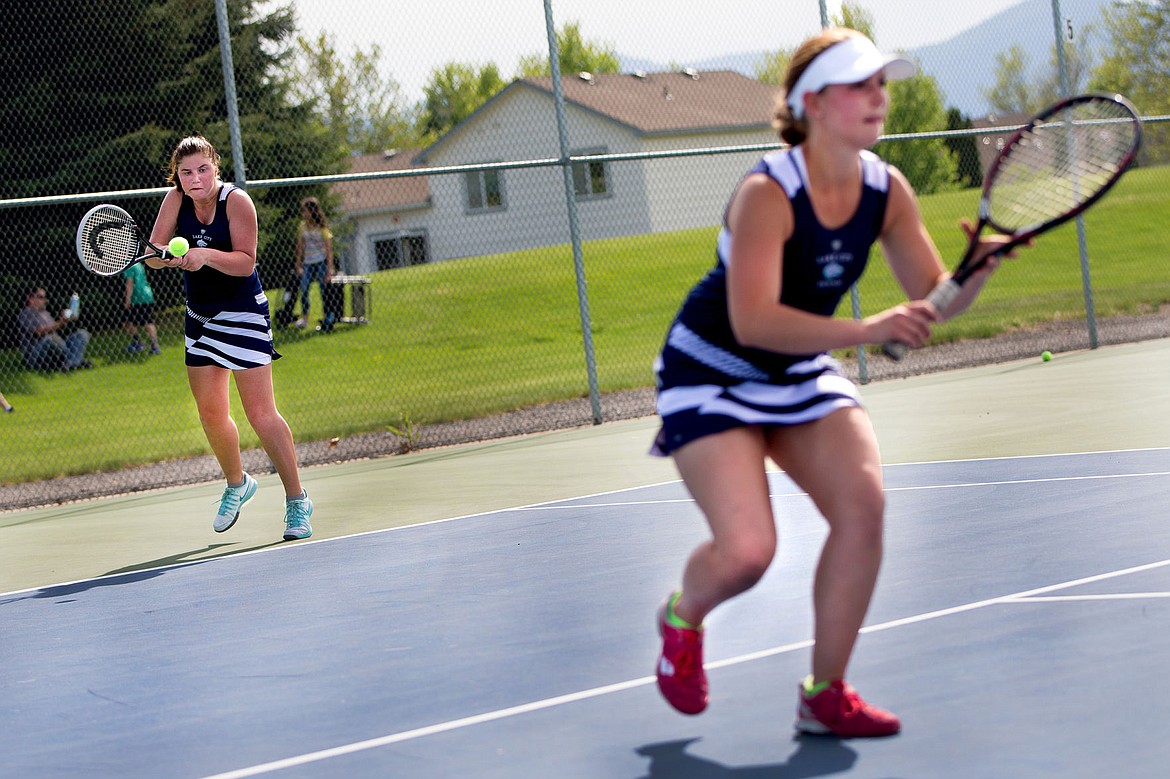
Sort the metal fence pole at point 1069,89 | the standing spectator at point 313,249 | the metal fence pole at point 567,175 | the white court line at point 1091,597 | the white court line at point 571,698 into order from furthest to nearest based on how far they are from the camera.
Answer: the metal fence pole at point 1069,89 < the standing spectator at point 313,249 < the metal fence pole at point 567,175 < the white court line at point 1091,597 < the white court line at point 571,698

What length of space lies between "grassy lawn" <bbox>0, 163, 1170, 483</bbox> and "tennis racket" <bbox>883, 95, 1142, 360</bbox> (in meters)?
8.02

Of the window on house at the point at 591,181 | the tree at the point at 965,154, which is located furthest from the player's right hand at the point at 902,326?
the tree at the point at 965,154

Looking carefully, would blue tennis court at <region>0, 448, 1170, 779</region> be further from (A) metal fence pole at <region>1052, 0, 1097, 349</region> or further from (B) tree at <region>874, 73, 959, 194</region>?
(B) tree at <region>874, 73, 959, 194</region>

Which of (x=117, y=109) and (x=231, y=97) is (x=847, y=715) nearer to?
(x=231, y=97)

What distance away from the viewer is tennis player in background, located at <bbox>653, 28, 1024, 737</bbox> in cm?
333

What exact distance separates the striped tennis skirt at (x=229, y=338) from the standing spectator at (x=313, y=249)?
16.7 feet

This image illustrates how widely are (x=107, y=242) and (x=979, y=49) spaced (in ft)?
30.1

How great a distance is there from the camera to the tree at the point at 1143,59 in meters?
15.5

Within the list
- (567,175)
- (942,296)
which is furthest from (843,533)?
(567,175)

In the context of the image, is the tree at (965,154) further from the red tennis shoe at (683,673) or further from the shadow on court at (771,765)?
the shadow on court at (771,765)

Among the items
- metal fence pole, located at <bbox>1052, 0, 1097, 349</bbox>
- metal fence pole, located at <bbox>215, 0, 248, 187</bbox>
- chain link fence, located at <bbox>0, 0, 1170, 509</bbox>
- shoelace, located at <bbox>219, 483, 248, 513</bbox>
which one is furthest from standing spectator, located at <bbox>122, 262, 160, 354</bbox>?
metal fence pole, located at <bbox>1052, 0, 1097, 349</bbox>

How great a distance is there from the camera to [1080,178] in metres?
4.10

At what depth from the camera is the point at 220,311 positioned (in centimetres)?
710

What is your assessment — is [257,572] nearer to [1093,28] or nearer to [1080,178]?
[1080,178]
